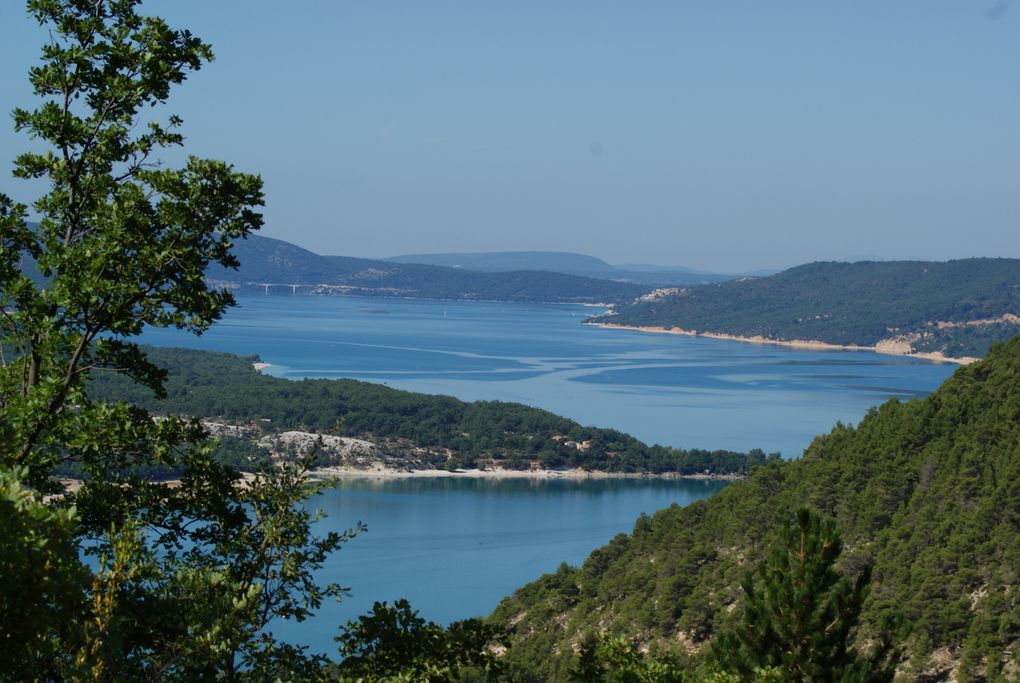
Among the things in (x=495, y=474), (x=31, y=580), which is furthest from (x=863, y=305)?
(x=31, y=580)

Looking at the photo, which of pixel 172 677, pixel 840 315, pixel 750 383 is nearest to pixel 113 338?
pixel 172 677

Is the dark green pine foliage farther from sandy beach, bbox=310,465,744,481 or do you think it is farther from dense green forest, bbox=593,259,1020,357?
dense green forest, bbox=593,259,1020,357

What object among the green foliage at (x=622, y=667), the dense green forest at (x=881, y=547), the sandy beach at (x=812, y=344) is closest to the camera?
Answer: the green foliage at (x=622, y=667)

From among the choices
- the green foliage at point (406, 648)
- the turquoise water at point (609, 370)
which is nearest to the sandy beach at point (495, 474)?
the turquoise water at point (609, 370)

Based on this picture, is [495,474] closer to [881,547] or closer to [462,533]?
[462,533]

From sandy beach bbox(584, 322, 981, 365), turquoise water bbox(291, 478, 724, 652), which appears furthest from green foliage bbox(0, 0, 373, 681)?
Result: sandy beach bbox(584, 322, 981, 365)

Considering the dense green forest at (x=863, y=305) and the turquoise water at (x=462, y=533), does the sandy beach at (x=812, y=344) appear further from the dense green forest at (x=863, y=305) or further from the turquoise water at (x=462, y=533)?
the turquoise water at (x=462, y=533)

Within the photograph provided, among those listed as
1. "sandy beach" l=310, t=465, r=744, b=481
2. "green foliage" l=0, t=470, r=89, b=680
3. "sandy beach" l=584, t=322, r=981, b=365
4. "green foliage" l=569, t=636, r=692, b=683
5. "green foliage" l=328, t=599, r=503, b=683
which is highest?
"green foliage" l=0, t=470, r=89, b=680
